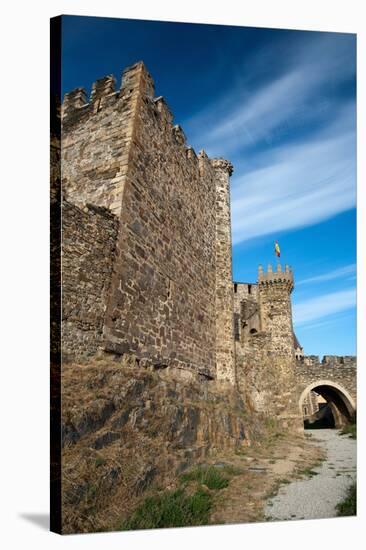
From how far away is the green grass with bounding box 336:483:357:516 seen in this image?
866cm

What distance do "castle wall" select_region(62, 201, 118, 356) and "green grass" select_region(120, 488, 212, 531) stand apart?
2.38m

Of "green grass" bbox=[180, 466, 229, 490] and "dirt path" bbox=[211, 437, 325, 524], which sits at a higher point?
"green grass" bbox=[180, 466, 229, 490]

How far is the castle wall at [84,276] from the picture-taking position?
6.83 m

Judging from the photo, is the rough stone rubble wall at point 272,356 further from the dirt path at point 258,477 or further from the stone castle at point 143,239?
the dirt path at point 258,477

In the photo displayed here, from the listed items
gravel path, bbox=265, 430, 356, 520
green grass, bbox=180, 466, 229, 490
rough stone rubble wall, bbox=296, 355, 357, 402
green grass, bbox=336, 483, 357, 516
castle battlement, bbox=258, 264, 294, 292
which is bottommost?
green grass, bbox=336, 483, 357, 516

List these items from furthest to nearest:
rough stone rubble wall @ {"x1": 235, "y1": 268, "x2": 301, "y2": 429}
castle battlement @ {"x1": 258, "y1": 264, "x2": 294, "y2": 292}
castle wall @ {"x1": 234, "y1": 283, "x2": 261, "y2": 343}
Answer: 1. castle wall @ {"x1": 234, "y1": 283, "x2": 261, "y2": 343}
2. castle battlement @ {"x1": 258, "y1": 264, "x2": 294, "y2": 292}
3. rough stone rubble wall @ {"x1": 235, "y1": 268, "x2": 301, "y2": 429}

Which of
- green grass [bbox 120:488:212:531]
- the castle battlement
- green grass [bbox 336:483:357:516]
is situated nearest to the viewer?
green grass [bbox 120:488:212:531]

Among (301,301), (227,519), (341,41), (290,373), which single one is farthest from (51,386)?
(290,373)

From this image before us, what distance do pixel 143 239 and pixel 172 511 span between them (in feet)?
14.5

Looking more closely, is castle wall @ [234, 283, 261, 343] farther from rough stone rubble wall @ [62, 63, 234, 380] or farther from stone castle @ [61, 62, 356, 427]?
rough stone rubble wall @ [62, 63, 234, 380]

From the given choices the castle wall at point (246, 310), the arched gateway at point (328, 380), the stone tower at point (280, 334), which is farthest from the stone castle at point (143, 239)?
the arched gateway at point (328, 380)

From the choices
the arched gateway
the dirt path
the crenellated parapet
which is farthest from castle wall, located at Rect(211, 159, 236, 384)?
the arched gateway

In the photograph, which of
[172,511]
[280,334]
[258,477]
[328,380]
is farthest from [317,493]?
[328,380]

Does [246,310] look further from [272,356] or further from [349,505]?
[349,505]
